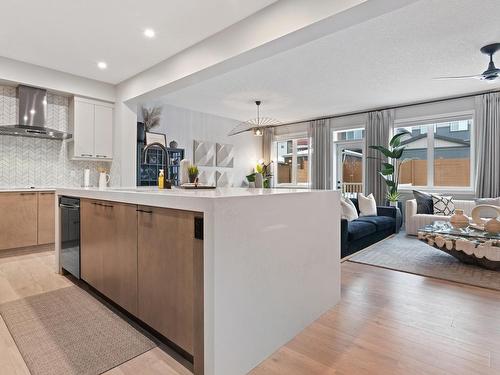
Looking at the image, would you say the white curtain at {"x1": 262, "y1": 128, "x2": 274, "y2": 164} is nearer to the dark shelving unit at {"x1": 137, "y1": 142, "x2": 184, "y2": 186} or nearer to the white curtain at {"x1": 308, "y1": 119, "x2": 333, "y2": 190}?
the white curtain at {"x1": 308, "y1": 119, "x2": 333, "y2": 190}

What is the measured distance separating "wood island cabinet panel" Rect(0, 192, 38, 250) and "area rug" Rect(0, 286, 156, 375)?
6.46 feet

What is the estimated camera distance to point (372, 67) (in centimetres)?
420

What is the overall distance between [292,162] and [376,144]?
2.55 metres

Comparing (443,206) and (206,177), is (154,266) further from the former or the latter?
(206,177)

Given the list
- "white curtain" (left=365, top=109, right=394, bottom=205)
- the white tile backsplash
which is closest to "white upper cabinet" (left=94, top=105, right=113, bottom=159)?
the white tile backsplash

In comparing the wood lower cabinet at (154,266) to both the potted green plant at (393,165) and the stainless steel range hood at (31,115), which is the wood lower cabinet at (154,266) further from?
the potted green plant at (393,165)

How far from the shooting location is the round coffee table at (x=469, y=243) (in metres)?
2.96

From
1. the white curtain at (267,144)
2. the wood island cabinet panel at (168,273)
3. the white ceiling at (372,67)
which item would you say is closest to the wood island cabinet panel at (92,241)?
the wood island cabinet panel at (168,273)

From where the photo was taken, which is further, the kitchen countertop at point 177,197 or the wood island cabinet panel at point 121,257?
the wood island cabinet panel at point 121,257

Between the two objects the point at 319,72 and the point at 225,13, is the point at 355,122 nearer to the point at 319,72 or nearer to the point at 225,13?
the point at 319,72

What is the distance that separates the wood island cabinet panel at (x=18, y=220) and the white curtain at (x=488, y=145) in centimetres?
747

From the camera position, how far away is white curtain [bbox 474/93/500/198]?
5.15m

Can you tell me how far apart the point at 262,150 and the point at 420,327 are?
7.20 m

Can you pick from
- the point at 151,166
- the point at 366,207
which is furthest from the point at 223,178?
the point at 366,207
